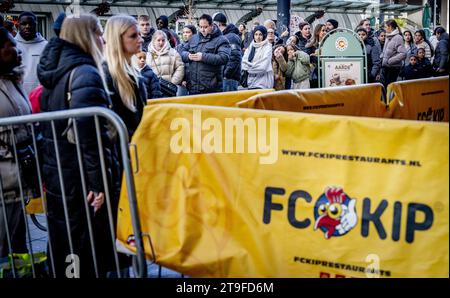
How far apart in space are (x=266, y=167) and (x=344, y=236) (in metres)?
0.56

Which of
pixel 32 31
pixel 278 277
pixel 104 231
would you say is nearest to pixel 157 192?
pixel 104 231

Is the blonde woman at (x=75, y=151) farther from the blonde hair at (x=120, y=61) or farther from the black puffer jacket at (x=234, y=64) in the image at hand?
the black puffer jacket at (x=234, y=64)

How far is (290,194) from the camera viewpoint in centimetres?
358

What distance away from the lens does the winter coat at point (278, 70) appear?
1213cm

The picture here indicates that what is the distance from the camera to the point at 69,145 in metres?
4.30

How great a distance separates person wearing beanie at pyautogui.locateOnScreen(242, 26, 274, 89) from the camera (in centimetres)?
1174

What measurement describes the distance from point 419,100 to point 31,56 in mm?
4619

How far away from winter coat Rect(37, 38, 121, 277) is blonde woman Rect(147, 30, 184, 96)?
539cm

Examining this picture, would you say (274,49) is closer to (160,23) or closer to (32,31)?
(160,23)

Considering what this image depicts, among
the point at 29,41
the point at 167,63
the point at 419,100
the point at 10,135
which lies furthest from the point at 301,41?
the point at 10,135

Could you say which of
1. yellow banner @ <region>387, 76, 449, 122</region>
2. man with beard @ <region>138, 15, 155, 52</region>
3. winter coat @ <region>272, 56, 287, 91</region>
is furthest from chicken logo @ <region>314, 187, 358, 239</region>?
winter coat @ <region>272, 56, 287, 91</region>

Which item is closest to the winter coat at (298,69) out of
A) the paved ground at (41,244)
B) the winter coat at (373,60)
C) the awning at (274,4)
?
the winter coat at (373,60)

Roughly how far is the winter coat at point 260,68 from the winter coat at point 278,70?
251mm

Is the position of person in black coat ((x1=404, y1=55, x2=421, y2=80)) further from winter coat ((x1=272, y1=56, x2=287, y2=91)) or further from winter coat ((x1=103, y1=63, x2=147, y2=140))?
winter coat ((x1=103, y1=63, x2=147, y2=140))
